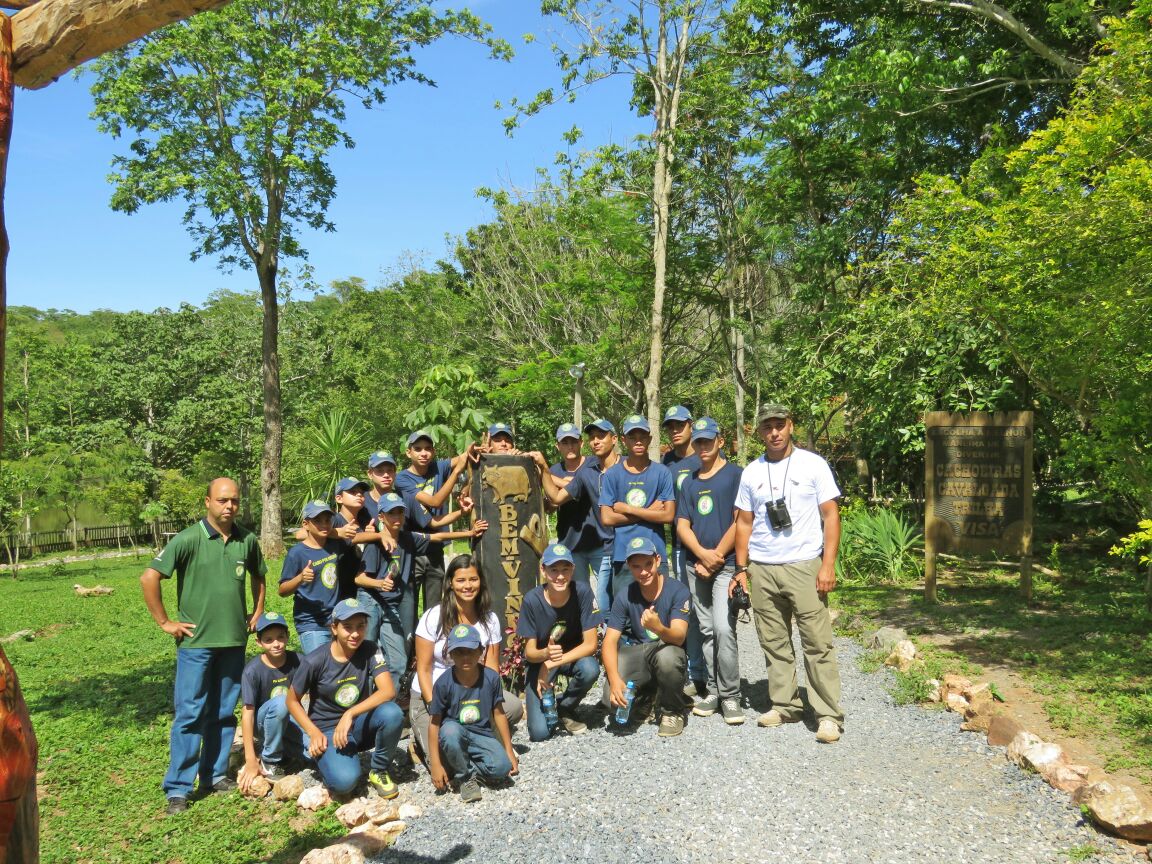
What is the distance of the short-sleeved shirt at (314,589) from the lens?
202 inches

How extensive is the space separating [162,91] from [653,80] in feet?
30.8

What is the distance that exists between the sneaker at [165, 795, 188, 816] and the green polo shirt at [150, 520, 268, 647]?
811mm

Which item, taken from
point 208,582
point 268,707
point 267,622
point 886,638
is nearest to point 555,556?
point 267,622

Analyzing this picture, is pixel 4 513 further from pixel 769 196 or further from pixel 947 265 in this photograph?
pixel 947 265

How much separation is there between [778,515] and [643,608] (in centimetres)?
101

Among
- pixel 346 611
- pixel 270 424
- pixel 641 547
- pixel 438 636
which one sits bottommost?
pixel 438 636

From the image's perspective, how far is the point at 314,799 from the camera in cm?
433

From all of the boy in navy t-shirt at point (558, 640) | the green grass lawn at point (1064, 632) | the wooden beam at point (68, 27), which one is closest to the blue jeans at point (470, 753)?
the boy in navy t-shirt at point (558, 640)

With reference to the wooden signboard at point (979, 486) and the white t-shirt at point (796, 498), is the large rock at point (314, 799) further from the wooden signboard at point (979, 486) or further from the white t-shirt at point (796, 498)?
the wooden signboard at point (979, 486)

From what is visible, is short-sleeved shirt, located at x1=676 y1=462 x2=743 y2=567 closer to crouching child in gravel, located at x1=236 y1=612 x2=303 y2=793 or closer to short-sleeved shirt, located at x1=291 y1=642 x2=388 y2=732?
short-sleeved shirt, located at x1=291 y1=642 x2=388 y2=732

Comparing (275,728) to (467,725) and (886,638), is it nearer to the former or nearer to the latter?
(467,725)

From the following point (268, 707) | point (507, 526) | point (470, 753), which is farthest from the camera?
point (507, 526)

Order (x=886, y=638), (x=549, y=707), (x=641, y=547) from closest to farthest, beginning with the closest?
(x=641, y=547)
(x=549, y=707)
(x=886, y=638)

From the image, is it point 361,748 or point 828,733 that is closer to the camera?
point 361,748
